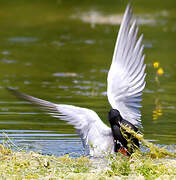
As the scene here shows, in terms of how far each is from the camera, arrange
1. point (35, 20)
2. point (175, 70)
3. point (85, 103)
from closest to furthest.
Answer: point (85, 103) < point (175, 70) < point (35, 20)

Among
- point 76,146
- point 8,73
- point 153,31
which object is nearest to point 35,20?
point 153,31

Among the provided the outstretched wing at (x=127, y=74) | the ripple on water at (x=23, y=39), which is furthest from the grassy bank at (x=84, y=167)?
the ripple on water at (x=23, y=39)

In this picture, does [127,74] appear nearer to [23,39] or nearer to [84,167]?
[84,167]

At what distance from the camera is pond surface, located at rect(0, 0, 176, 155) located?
906cm

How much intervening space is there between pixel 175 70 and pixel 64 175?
868cm

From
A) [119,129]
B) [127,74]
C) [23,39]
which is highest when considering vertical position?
[127,74]

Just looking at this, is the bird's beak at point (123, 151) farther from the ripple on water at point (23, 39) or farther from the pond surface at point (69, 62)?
the ripple on water at point (23, 39)

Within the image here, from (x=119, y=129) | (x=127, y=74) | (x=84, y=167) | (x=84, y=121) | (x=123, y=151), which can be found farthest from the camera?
(x=127, y=74)

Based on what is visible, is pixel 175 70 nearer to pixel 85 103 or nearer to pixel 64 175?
pixel 85 103

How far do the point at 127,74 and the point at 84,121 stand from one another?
1.25m

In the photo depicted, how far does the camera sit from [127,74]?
807cm

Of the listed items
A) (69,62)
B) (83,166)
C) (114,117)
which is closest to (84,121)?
(114,117)

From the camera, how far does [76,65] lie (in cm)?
1488

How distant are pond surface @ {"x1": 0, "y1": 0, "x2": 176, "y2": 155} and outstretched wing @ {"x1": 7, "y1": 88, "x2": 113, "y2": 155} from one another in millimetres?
622
